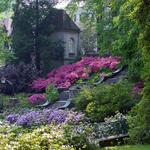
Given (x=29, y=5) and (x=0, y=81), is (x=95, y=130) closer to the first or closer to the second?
(x=0, y=81)

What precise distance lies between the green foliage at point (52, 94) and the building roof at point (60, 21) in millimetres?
11222

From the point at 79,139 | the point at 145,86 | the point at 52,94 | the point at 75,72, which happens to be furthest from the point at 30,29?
the point at 79,139

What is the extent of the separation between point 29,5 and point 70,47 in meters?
6.94

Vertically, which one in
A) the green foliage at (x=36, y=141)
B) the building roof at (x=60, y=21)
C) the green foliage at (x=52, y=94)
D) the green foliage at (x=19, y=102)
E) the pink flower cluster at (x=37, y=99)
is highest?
the building roof at (x=60, y=21)

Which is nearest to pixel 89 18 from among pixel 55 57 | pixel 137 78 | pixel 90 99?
pixel 55 57

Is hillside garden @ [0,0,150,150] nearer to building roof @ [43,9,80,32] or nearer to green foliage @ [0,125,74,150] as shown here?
green foliage @ [0,125,74,150]

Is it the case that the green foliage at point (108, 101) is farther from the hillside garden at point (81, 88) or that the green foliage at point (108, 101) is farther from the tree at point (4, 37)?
the tree at point (4, 37)

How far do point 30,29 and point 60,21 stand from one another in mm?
4945

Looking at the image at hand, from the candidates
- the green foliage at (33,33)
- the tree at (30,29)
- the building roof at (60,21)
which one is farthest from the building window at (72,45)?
the tree at (30,29)

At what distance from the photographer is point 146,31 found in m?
11.9

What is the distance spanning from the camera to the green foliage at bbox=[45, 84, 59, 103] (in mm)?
28547

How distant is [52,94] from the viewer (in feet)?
94.5

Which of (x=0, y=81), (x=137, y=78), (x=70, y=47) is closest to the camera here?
(x=137, y=78)

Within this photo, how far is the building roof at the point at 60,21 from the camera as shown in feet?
131
